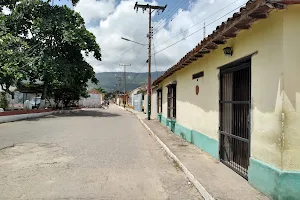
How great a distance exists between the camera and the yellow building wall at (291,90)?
14.3 ft

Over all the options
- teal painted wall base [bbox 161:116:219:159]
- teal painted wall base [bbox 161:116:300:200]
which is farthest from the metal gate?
teal painted wall base [bbox 161:116:300:200]

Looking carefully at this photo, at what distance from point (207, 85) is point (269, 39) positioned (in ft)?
12.4

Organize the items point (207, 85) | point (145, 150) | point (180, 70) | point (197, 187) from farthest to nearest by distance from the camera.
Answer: point (180, 70)
point (145, 150)
point (207, 85)
point (197, 187)

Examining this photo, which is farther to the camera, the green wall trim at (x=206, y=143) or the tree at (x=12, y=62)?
the tree at (x=12, y=62)

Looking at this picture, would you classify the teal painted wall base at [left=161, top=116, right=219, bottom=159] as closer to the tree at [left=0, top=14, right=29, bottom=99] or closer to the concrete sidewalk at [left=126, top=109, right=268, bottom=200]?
the concrete sidewalk at [left=126, top=109, right=268, bottom=200]

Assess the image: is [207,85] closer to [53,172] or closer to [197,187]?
[197,187]

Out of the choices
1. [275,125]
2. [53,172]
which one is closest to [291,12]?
[275,125]

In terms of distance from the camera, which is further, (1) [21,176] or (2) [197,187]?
(1) [21,176]

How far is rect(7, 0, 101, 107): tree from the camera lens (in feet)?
82.2

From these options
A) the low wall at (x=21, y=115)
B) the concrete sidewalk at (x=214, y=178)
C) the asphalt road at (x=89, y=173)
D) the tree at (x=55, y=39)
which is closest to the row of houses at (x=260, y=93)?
the concrete sidewalk at (x=214, y=178)

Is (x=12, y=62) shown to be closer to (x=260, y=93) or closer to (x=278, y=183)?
(x=260, y=93)

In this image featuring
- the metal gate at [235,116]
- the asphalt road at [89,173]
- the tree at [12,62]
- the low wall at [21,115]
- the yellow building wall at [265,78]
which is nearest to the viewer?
the yellow building wall at [265,78]

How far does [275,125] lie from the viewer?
4559mm

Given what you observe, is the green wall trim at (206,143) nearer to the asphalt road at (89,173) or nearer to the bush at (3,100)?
the asphalt road at (89,173)
